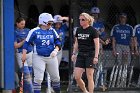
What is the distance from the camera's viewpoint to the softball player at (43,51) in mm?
8586

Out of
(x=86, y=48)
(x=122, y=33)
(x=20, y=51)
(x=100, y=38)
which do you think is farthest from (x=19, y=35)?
(x=122, y=33)

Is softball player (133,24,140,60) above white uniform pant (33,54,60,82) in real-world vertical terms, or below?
above

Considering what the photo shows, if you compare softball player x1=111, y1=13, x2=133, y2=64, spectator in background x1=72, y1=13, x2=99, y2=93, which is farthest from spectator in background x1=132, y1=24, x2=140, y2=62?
spectator in background x1=72, y1=13, x2=99, y2=93

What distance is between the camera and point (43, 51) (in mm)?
8633

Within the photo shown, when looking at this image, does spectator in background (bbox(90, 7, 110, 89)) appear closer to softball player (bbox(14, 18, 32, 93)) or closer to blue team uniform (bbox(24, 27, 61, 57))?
softball player (bbox(14, 18, 32, 93))

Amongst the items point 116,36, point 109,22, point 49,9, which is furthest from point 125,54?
point 49,9

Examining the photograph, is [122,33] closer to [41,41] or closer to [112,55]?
[112,55]

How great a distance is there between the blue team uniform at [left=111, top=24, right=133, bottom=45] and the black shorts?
7.21 ft

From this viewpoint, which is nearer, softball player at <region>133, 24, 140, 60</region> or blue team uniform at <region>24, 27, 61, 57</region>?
blue team uniform at <region>24, 27, 61, 57</region>

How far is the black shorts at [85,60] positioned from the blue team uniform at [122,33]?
220cm

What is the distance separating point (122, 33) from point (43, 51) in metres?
3.19

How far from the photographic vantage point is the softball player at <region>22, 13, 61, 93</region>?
8586 mm

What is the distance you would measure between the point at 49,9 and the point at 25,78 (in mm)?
3388

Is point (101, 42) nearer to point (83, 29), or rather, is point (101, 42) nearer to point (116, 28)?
point (116, 28)
